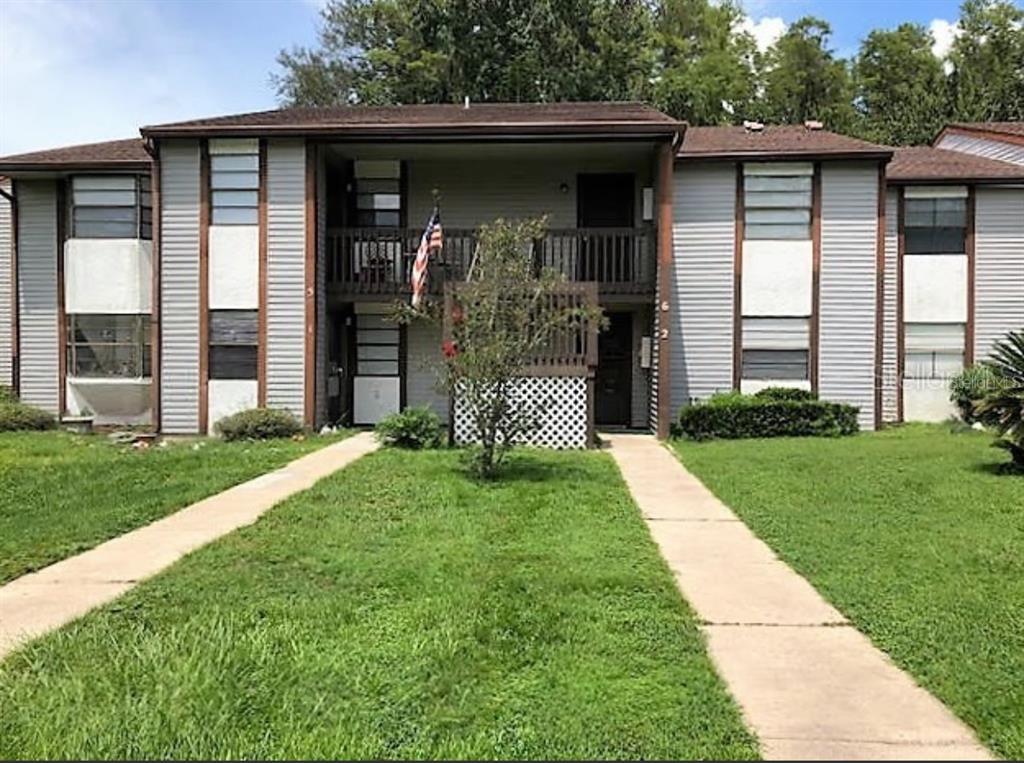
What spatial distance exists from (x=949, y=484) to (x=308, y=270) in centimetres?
1126

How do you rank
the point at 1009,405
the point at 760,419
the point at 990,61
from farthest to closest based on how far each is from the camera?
the point at 990,61
the point at 760,419
the point at 1009,405

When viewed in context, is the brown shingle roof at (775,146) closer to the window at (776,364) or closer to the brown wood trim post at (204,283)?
the window at (776,364)

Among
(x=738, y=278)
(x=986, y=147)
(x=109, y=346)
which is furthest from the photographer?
A: (x=986, y=147)

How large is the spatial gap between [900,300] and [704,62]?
22.4 m

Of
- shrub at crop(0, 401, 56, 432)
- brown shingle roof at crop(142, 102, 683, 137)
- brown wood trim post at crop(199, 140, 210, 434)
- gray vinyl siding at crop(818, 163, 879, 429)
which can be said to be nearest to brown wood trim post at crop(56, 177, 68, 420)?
shrub at crop(0, 401, 56, 432)

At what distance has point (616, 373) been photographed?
1905 cm

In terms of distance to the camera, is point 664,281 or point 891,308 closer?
point 664,281

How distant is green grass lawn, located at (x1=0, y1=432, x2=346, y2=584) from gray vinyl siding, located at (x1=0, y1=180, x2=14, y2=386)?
2992 millimetres

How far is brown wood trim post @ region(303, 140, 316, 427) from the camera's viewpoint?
16531 mm

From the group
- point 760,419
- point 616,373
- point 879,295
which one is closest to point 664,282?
point 760,419

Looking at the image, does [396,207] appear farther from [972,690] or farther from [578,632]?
[972,690]

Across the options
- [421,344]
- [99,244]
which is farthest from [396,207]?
[99,244]

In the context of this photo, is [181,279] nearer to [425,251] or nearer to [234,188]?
[234,188]

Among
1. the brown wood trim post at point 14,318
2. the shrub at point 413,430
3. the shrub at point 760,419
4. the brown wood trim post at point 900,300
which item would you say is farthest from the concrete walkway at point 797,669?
the brown wood trim post at point 14,318
